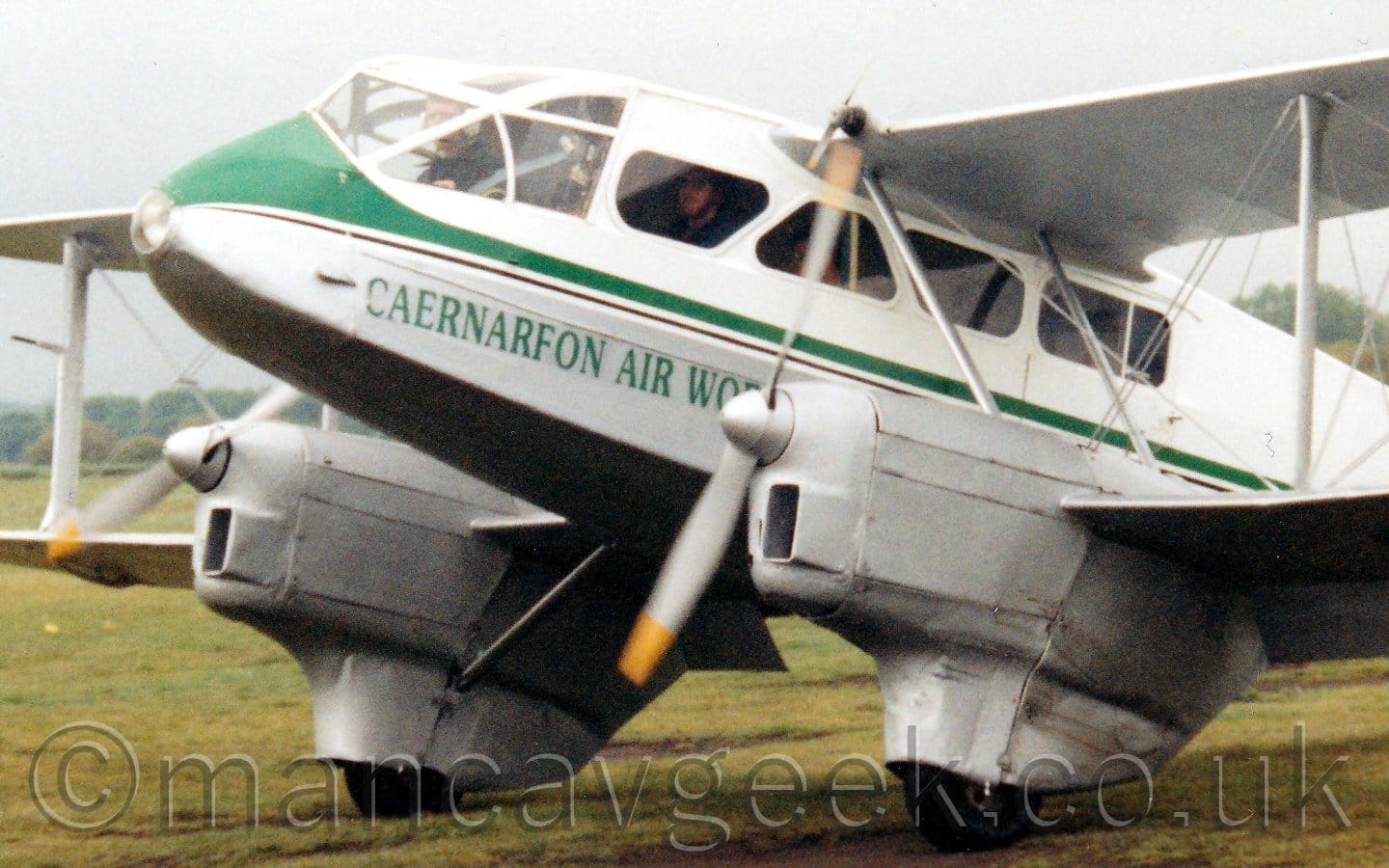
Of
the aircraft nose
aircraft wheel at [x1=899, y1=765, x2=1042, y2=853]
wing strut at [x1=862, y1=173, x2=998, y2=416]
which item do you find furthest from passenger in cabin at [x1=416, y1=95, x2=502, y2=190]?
aircraft wheel at [x1=899, y1=765, x2=1042, y2=853]

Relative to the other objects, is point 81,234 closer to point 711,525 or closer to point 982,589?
point 711,525

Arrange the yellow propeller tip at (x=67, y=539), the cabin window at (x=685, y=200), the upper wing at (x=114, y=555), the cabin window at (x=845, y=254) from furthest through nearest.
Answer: the upper wing at (x=114, y=555) < the yellow propeller tip at (x=67, y=539) < the cabin window at (x=845, y=254) < the cabin window at (x=685, y=200)

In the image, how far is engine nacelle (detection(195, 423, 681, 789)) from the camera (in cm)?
1116

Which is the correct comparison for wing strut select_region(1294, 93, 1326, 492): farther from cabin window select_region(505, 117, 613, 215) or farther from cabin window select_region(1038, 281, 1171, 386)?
cabin window select_region(505, 117, 613, 215)

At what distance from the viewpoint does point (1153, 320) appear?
1173cm

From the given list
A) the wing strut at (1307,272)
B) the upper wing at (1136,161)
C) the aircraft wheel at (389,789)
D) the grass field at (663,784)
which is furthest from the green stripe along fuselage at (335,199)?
the aircraft wheel at (389,789)

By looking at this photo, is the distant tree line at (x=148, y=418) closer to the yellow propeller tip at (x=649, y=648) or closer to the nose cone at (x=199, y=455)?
the nose cone at (x=199, y=455)

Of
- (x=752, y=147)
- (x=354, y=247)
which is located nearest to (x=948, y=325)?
(x=752, y=147)

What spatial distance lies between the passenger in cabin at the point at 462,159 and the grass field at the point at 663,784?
4017 millimetres

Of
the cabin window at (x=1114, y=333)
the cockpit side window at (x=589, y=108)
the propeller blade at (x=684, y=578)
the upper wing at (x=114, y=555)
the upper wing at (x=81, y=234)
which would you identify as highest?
the cockpit side window at (x=589, y=108)

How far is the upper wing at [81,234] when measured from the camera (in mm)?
12531

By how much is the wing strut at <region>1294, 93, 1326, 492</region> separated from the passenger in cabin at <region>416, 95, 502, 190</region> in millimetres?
4465

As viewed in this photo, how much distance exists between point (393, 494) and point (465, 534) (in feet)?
1.87

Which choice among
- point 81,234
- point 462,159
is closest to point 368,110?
point 462,159
